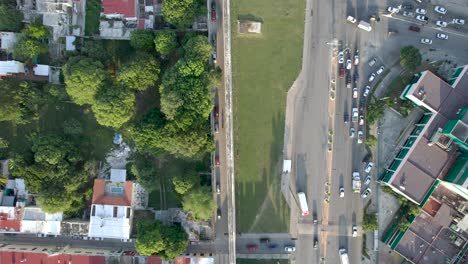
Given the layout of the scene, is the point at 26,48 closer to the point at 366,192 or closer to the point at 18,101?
the point at 18,101

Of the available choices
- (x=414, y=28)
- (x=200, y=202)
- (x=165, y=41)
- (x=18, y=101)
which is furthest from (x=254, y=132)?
(x=18, y=101)

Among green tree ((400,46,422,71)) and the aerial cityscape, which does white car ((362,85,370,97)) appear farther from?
green tree ((400,46,422,71))

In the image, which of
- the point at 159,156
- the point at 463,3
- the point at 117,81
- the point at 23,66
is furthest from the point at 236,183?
the point at 463,3

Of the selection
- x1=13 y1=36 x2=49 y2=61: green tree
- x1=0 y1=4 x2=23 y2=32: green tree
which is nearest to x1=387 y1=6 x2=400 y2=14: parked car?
x1=13 y1=36 x2=49 y2=61: green tree

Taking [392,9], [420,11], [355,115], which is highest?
[392,9]

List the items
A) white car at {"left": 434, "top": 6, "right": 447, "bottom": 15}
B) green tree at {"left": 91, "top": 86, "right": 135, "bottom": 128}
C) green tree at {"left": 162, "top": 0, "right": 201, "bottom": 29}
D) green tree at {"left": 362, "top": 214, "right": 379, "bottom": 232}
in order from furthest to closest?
white car at {"left": 434, "top": 6, "right": 447, "bottom": 15} → green tree at {"left": 362, "top": 214, "right": 379, "bottom": 232} → green tree at {"left": 162, "top": 0, "right": 201, "bottom": 29} → green tree at {"left": 91, "top": 86, "right": 135, "bottom": 128}
